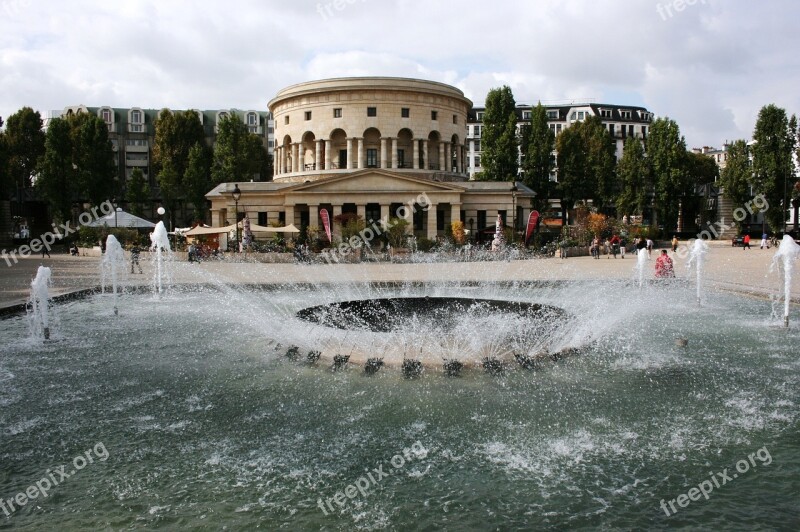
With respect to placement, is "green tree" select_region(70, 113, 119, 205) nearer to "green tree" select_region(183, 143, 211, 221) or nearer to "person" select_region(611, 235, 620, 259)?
"green tree" select_region(183, 143, 211, 221)

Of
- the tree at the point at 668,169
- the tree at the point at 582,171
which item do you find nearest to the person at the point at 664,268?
the tree at the point at 582,171

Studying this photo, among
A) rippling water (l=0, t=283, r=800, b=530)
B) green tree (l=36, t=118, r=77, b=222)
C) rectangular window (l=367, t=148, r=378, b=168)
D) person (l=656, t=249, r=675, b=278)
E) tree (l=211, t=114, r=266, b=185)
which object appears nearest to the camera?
rippling water (l=0, t=283, r=800, b=530)

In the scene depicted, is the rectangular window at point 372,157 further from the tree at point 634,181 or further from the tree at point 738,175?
the tree at point 738,175

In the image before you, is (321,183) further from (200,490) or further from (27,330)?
(200,490)

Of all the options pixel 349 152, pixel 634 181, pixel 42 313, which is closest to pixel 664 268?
pixel 42 313

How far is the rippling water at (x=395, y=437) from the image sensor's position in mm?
5738

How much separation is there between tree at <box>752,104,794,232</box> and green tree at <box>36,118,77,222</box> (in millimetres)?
70290

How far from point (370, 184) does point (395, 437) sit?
4782 centimetres

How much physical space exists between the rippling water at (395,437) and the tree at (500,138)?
5156 cm

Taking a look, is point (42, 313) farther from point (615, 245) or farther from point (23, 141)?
point (23, 141)

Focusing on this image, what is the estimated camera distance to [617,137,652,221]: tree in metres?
69.8

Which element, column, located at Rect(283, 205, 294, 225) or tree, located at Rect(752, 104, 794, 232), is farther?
tree, located at Rect(752, 104, 794, 232)

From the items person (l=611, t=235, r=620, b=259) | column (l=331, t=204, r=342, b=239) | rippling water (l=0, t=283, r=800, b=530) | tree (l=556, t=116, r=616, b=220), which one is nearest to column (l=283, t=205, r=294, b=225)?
column (l=331, t=204, r=342, b=239)

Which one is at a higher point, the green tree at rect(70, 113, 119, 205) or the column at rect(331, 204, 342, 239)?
the green tree at rect(70, 113, 119, 205)
